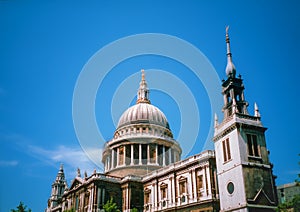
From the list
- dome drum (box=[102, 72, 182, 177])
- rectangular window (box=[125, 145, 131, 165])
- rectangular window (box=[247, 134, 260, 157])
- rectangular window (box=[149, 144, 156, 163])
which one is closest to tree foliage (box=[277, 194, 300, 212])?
rectangular window (box=[247, 134, 260, 157])

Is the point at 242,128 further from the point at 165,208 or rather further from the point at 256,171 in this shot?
the point at 165,208

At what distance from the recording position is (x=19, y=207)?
50875 mm

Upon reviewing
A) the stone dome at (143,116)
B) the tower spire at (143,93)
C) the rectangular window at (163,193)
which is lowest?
the rectangular window at (163,193)

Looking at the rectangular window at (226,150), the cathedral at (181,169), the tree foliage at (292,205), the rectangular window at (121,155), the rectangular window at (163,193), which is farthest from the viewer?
the rectangular window at (121,155)

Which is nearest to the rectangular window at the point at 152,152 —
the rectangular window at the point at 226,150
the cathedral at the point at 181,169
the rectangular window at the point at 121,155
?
the cathedral at the point at 181,169

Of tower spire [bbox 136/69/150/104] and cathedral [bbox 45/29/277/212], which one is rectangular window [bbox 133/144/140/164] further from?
A: tower spire [bbox 136/69/150/104]

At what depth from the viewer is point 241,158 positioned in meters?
32.3

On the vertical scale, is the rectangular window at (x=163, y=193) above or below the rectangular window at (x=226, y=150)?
below

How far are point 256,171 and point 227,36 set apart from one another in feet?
61.4

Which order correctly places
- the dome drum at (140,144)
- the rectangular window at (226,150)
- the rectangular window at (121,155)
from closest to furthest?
the rectangular window at (226,150)
the dome drum at (140,144)
the rectangular window at (121,155)

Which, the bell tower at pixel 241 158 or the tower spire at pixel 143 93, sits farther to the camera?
the tower spire at pixel 143 93

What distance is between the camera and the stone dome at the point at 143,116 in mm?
67863

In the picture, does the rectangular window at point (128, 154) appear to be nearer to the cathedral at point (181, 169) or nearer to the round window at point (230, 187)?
the cathedral at point (181, 169)

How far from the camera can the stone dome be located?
223ft
